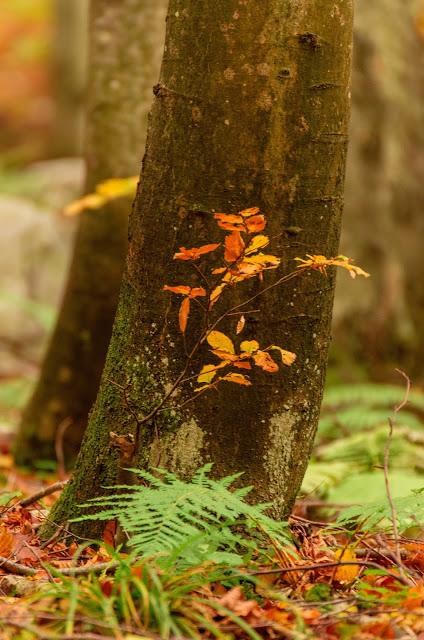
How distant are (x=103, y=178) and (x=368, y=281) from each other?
3488 millimetres

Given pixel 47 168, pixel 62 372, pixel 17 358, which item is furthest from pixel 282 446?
pixel 47 168

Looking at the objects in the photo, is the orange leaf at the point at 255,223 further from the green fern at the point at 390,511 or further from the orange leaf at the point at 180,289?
the green fern at the point at 390,511

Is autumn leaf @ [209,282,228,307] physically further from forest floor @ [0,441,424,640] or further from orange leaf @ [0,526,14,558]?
orange leaf @ [0,526,14,558]

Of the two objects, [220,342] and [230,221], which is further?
[220,342]

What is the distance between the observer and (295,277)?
223cm

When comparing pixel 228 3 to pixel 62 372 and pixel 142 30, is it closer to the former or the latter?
pixel 142 30

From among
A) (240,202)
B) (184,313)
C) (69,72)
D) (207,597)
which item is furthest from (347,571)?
(69,72)

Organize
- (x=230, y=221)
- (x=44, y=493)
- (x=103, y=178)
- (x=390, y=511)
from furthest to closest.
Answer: (x=103, y=178)
(x=44, y=493)
(x=390, y=511)
(x=230, y=221)

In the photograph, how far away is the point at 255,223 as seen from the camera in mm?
2020

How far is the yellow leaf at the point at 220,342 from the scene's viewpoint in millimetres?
2098

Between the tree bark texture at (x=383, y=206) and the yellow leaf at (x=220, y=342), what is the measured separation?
511 centimetres

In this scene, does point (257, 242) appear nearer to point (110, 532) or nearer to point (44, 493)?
point (110, 532)

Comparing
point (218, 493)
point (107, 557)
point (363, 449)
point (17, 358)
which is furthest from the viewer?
point (17, 358)

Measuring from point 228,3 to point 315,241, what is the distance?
702 mm
